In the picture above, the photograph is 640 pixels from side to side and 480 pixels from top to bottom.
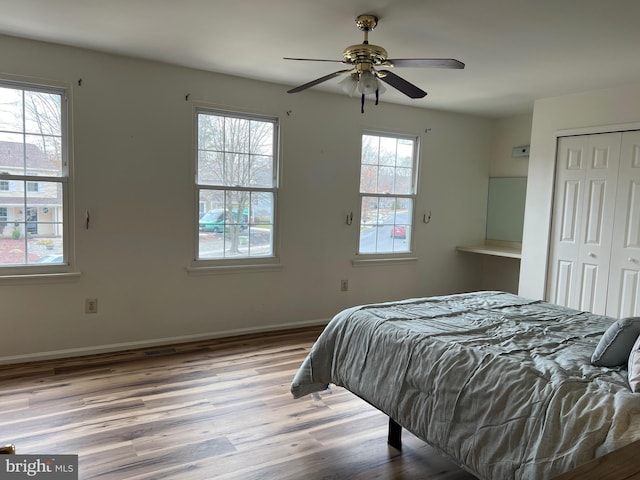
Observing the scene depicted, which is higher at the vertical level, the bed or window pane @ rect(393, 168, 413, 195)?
window pane @ rect(393, 168, 413, 195)

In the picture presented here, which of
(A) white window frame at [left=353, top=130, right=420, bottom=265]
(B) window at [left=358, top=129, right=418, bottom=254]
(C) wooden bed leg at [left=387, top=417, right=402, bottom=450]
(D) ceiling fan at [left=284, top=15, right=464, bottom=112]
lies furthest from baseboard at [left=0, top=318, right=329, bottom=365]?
(D) ceiling fan at [left=284, top=15, right=464, bottom=112]

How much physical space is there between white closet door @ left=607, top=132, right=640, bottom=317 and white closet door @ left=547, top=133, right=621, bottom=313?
54 millimetres

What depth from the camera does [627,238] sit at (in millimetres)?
3926

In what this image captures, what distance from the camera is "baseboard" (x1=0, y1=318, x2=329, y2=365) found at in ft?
11.2

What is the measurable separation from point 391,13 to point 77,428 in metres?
2.92

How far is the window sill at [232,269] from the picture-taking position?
398 cm

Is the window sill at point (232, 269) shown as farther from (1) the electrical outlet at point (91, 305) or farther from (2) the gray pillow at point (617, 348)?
(2) the gray pillow at point (617, 348)

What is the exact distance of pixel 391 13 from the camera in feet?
8.49

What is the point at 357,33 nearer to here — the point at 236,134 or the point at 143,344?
the point at 236,134

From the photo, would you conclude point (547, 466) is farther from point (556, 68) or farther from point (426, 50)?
point (556, 68)

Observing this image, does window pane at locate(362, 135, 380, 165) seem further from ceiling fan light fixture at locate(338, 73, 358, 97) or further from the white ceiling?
ceiling fan light fixture at locate(338, 73, 358, 97)

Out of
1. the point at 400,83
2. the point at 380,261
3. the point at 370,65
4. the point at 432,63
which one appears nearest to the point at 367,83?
the point at 370,65

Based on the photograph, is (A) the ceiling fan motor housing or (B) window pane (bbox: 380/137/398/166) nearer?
(A) the ceiling fan motor housing

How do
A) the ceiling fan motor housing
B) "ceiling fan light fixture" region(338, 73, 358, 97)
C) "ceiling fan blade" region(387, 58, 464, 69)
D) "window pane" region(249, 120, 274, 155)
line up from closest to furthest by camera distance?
"ceiling fan blade" region(387, 58, 464, 69) → the ceiling fan motor housing → "ceiling fan light fixture" region(338, 73, 358, 97) → "window pane" region(249, 120, 274, 155)
